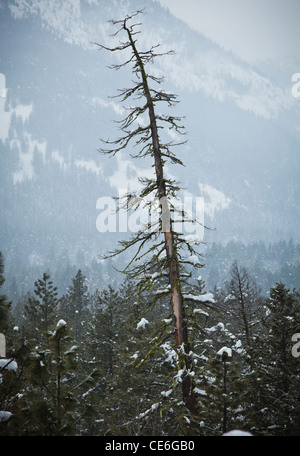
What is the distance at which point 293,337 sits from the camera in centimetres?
891

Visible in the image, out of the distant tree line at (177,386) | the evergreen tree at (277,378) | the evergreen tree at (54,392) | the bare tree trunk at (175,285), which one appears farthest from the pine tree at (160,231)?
the evergreen tree at (54,392)

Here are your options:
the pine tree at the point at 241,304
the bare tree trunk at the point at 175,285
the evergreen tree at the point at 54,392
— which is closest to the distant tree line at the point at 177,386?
the evergreen tree at the point at 54,392

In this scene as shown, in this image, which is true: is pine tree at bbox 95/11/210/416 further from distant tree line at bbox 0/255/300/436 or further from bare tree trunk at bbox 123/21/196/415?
distant tree line at bbox 0/255/300/436

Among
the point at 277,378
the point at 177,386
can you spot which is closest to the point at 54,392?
the point at 177,386

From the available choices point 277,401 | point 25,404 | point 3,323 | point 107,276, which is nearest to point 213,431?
point 277,401

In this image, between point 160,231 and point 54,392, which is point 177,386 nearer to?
point 54,392

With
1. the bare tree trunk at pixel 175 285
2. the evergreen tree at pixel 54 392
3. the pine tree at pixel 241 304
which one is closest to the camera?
the evergreen tree at pixel 54 392

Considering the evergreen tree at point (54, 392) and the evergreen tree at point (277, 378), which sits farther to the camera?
the evergreen tree at point (277, 378)

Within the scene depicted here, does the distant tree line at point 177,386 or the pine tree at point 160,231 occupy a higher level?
the pine tree at point 160,231

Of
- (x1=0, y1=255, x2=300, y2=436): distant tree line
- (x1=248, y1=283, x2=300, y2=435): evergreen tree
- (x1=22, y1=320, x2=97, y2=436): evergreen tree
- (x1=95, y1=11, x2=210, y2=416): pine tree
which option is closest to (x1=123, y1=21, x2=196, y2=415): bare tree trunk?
(x1=95, y1=11, x2=210, y2=416): pine tree

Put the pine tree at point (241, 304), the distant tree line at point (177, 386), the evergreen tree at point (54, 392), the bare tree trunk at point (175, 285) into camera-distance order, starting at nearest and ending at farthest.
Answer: the evergreen tree at point (54, 392) < the distant tree line at point (177, 386) < the bare tree trunk at point (175, 285) < the pine tree at point (241, 304)

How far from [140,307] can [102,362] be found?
200 inches

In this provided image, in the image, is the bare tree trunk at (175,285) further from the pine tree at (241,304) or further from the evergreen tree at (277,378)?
the pine tree at (241,304)
